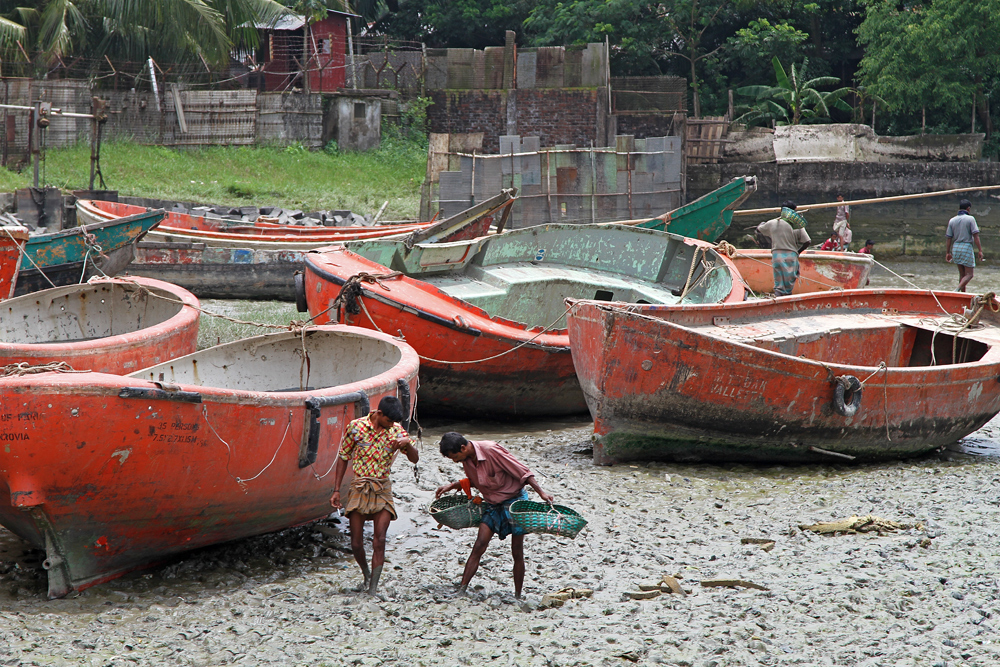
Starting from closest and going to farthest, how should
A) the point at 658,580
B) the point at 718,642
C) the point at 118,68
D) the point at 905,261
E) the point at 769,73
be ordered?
the point at 718,642 → the point at 658,580 → the point at 905,261 → the point at 118,68 → the point at 769,73

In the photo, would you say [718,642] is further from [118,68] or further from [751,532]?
[118,68]

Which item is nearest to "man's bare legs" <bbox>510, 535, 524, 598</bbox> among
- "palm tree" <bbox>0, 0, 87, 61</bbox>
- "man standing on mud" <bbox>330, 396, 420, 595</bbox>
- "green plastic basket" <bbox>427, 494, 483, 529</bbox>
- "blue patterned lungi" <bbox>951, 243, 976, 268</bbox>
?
"green plastic basket" <bbox>427, 494, 483, 529</bbox>

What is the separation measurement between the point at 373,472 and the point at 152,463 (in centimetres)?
115

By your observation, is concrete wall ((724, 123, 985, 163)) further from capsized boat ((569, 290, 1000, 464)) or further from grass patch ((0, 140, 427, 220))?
capsized boat ((569, 290, 1000, 464))

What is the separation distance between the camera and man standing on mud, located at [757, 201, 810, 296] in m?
10.6

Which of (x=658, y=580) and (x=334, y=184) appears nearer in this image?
(x=658, y=580)

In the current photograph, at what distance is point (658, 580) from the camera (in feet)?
17.5

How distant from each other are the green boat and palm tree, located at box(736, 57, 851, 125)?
1102 centimetres

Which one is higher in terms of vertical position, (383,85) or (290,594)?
(383,85)

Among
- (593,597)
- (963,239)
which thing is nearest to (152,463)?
(593,597)

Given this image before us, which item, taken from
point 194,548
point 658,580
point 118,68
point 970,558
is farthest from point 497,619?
point 118,68

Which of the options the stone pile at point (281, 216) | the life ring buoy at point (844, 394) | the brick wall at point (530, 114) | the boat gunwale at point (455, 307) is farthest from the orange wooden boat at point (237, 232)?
the brick wall at point (530, 114)

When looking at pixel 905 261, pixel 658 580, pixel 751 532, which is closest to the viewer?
pixel 658 580

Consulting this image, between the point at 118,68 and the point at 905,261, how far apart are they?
20.1m
